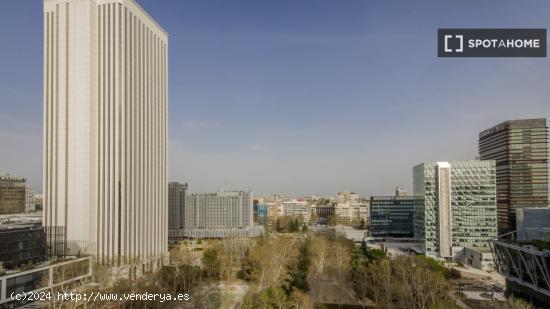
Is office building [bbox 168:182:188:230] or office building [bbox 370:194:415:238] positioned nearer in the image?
office building [bbox 370:194:415:238]

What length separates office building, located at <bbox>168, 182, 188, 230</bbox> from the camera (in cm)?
6362

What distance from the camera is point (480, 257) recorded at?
36.0 meters

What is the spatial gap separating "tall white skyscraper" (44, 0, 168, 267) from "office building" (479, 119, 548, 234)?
50.4 meters

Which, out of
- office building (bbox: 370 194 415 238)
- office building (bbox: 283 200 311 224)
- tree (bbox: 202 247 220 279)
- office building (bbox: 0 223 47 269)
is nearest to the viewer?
office building (bbox: 0 223 47 269)

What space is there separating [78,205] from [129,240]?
16.1 ft

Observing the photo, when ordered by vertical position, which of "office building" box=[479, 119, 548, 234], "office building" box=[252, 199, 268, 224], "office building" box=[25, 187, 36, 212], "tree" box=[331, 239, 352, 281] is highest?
"office building" box=[479, 119, 548, 234]

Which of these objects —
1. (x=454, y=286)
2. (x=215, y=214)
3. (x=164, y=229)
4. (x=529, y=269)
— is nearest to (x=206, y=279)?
(x=164, y=229)

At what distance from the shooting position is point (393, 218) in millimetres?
58031

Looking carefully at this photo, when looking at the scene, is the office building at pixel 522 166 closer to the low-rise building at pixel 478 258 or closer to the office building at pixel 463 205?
the office building at pixel 463 205

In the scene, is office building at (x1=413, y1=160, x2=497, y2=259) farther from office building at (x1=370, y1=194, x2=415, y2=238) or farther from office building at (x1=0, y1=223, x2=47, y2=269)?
office building at (x1=0, y1=223, x2=47, y2=269)

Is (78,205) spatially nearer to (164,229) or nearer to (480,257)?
(164,229)

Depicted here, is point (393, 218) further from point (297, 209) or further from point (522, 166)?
point (297, 209)

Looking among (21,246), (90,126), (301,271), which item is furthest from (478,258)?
(21,246)

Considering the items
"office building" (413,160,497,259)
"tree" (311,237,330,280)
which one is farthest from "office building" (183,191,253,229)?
"office building" (413,160,497,259)
